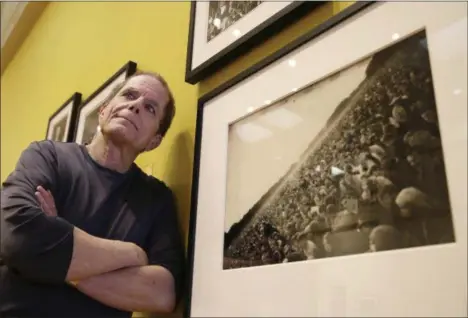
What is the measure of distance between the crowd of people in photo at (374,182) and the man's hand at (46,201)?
0.38 metres

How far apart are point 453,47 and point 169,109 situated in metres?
0.69

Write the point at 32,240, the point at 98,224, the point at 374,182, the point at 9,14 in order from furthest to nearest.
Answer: the point at 9,14, the point at 98,224, the point at 32,240, the point at 374,182

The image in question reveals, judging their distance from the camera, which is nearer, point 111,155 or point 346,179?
point 346,179

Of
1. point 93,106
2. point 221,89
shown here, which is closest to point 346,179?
point 221,89

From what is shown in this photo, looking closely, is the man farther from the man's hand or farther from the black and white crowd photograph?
the black and white crowd photograph

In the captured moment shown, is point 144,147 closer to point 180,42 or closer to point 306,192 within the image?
point 180,42

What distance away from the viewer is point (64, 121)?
5.63ft

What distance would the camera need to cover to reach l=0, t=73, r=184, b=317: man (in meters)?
0.81

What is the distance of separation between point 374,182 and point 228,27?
563mm

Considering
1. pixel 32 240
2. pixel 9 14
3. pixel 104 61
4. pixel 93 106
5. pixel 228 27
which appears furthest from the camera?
pixel 9 14

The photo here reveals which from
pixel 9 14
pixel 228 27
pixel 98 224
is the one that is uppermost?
pixel 9 14

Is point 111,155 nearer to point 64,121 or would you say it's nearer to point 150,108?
point 150,108

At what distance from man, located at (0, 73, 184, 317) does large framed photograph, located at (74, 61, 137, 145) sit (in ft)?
0.91

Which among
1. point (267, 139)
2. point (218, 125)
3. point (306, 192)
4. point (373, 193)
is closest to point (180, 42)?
point (218, 125)
